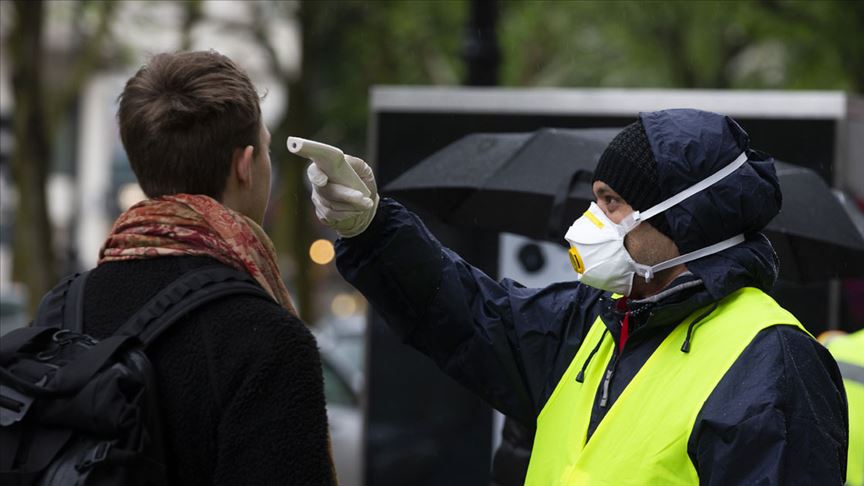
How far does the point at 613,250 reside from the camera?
2674 mm

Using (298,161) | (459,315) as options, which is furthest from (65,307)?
(298,161)

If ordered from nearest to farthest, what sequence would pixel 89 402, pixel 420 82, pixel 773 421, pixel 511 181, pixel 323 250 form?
1. pixel 89 402
2. pixel 773 421
3. pixel 511 181
4. pixel 420 82
5. pixel 323 250

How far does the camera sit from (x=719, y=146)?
2566 mm

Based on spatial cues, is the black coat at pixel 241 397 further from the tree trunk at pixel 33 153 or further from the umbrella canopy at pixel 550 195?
the tree trunk at pixel 33 153

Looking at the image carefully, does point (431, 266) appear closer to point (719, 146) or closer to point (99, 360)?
point (719, 146)

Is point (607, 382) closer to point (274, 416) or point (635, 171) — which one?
point (635, 171)

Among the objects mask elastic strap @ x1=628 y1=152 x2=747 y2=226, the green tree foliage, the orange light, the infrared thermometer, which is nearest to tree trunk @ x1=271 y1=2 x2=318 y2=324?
the green tree foliage

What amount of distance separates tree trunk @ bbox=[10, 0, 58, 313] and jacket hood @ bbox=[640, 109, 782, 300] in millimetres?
9862

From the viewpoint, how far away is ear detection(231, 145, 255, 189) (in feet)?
8.07

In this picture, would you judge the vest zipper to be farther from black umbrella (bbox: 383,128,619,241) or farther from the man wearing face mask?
black umbrella (bbox: 383,128,619,241)

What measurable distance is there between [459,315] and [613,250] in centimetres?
47

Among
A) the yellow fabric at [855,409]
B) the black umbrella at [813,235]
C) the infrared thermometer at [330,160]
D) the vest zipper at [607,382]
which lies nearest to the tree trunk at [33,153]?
the black umbrella at [813,235]

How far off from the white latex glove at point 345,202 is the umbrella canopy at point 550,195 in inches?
45.3

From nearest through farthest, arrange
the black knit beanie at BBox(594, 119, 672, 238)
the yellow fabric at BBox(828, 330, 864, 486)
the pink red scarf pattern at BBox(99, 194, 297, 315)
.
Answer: the pink red scarf pattern at BBox(99, 194, 297, 315) → the black knit beanie at BBox(594, 119, 672, 238) → the yellow fabric at BBox(828, 330, 864, 486)
